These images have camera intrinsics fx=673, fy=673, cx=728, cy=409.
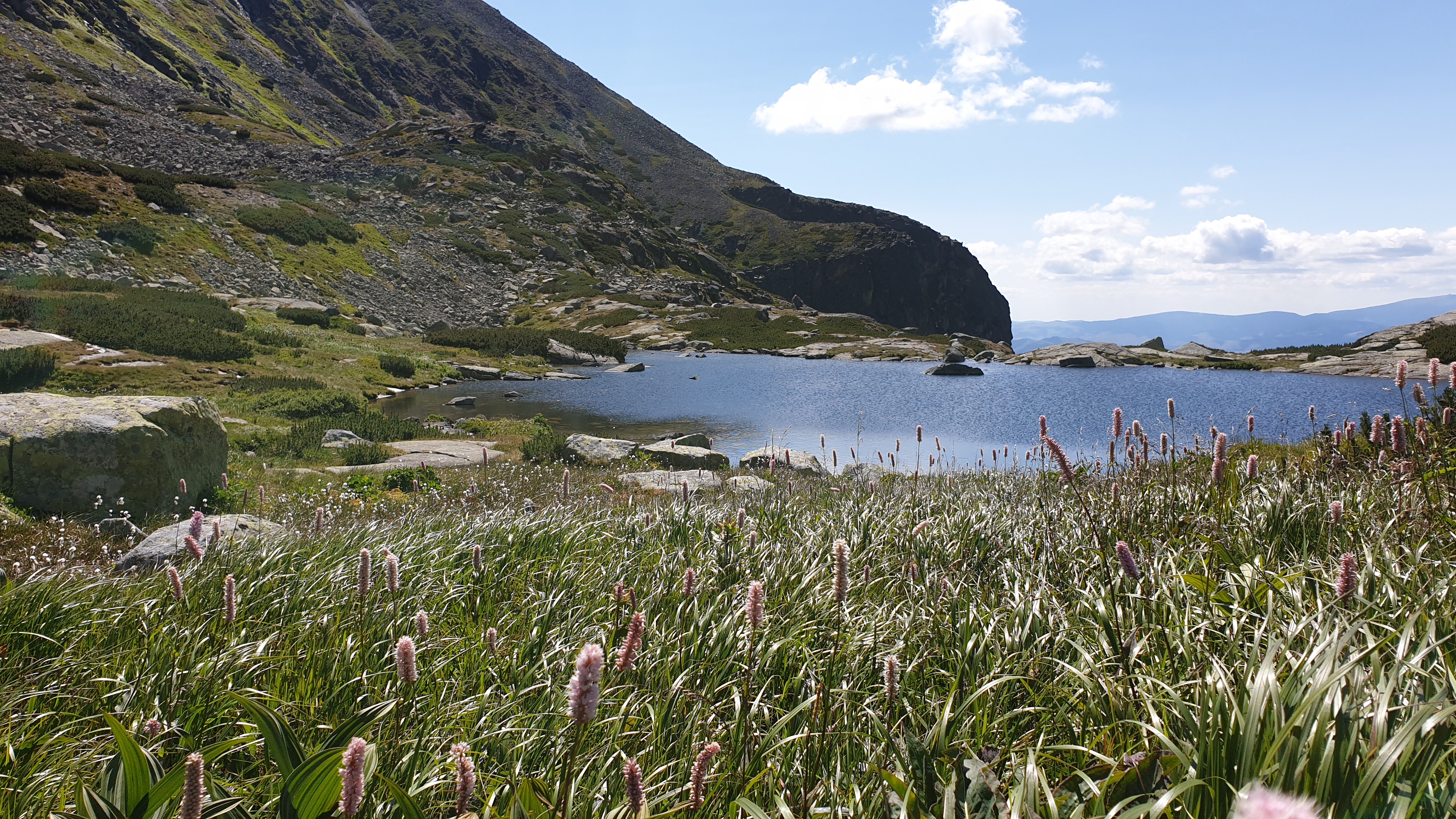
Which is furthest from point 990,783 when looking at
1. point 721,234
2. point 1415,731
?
point 721,234

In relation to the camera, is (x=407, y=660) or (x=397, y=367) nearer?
(x=407, y=660)

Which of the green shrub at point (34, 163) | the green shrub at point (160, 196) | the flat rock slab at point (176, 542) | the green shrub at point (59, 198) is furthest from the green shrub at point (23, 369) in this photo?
the green shrub at point (160, 196)

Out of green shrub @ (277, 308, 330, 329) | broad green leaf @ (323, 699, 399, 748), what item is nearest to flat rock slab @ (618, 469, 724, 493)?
broad green leaf @ (323, 699, 399, 748)

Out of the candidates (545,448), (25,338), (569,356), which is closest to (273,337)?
(25,338)

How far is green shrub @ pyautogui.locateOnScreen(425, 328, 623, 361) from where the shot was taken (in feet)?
162

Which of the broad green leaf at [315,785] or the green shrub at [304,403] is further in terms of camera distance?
the green shrub at [304,403]

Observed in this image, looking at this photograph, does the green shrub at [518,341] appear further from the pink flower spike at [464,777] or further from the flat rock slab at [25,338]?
the pink flower spike at [464,777]

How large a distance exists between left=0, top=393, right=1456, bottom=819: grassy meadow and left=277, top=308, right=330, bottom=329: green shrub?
37165mm

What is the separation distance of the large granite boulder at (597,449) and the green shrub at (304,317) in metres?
29.8

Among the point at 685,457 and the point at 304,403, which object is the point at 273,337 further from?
the point at 685,457

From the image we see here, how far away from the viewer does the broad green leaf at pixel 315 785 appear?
6.69 ft

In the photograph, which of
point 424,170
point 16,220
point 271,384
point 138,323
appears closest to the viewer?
point 271,384

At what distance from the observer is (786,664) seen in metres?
4.60

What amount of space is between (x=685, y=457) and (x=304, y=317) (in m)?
33.5
